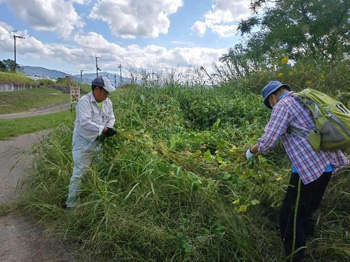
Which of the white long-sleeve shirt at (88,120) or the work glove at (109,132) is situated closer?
the white long-sleeve shirt at (88,120)

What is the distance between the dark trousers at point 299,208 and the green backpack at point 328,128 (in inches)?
10.9

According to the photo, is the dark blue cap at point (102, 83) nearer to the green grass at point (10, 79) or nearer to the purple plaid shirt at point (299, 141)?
the purple plaid shirt at point (299, 141)

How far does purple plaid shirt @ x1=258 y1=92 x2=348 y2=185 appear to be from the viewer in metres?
2.48

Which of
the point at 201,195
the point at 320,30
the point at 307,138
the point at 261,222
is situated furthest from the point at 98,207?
the point at 320,30

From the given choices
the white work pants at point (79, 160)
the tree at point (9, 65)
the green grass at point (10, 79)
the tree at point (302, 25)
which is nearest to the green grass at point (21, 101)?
the green grass at point (10, 79)

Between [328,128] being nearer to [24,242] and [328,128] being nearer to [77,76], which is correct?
[24,242]

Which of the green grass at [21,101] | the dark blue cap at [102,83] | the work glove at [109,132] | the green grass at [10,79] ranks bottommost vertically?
the green grass at [21,101]

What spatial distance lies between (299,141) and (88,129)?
2.37 metres

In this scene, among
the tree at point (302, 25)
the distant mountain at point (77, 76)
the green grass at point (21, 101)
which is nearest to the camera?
the distant mountain at point (77, 76)

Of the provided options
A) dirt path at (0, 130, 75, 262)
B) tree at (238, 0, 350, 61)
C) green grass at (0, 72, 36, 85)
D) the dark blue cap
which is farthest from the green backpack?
green grass at (0, 72, 36, 85)

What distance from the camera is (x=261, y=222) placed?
3.10 m

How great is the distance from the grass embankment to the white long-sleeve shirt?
41cm

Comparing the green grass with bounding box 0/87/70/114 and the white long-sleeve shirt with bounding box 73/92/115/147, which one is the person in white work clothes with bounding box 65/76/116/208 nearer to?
the white long-sleeve shirt with bounding box 73/92/115/147

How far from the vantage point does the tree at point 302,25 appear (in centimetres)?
1366
